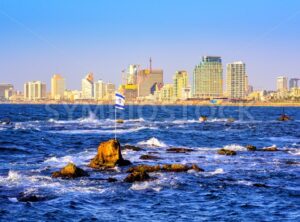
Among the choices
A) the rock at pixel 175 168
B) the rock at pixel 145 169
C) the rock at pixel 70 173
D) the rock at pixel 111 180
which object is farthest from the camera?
the rock at pixel 175 168

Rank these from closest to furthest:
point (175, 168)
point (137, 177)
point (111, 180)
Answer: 1. point (111, 180)
2. point (137, 177)
3. point (175, 168)

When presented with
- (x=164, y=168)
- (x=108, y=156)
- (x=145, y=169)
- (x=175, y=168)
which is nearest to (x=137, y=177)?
(x=145, y=169)

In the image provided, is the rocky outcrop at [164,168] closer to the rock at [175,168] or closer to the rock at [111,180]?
the rock at [175,168]

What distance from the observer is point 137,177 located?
104 feet

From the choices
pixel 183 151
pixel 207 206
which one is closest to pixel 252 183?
pixel 207 206

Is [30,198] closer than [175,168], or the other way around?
[30,198]

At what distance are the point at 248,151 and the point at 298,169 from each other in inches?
546

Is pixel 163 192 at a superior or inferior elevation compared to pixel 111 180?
inferior

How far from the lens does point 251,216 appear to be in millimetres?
23250

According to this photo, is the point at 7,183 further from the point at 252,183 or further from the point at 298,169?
the point at 298,169

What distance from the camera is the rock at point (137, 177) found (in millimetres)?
31230

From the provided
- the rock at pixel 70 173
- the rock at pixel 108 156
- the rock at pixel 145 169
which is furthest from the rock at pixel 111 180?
the rock at pixel 108 156

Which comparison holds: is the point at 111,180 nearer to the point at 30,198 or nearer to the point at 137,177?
the point at 137,177

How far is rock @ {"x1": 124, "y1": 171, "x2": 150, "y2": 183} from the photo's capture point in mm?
31230
